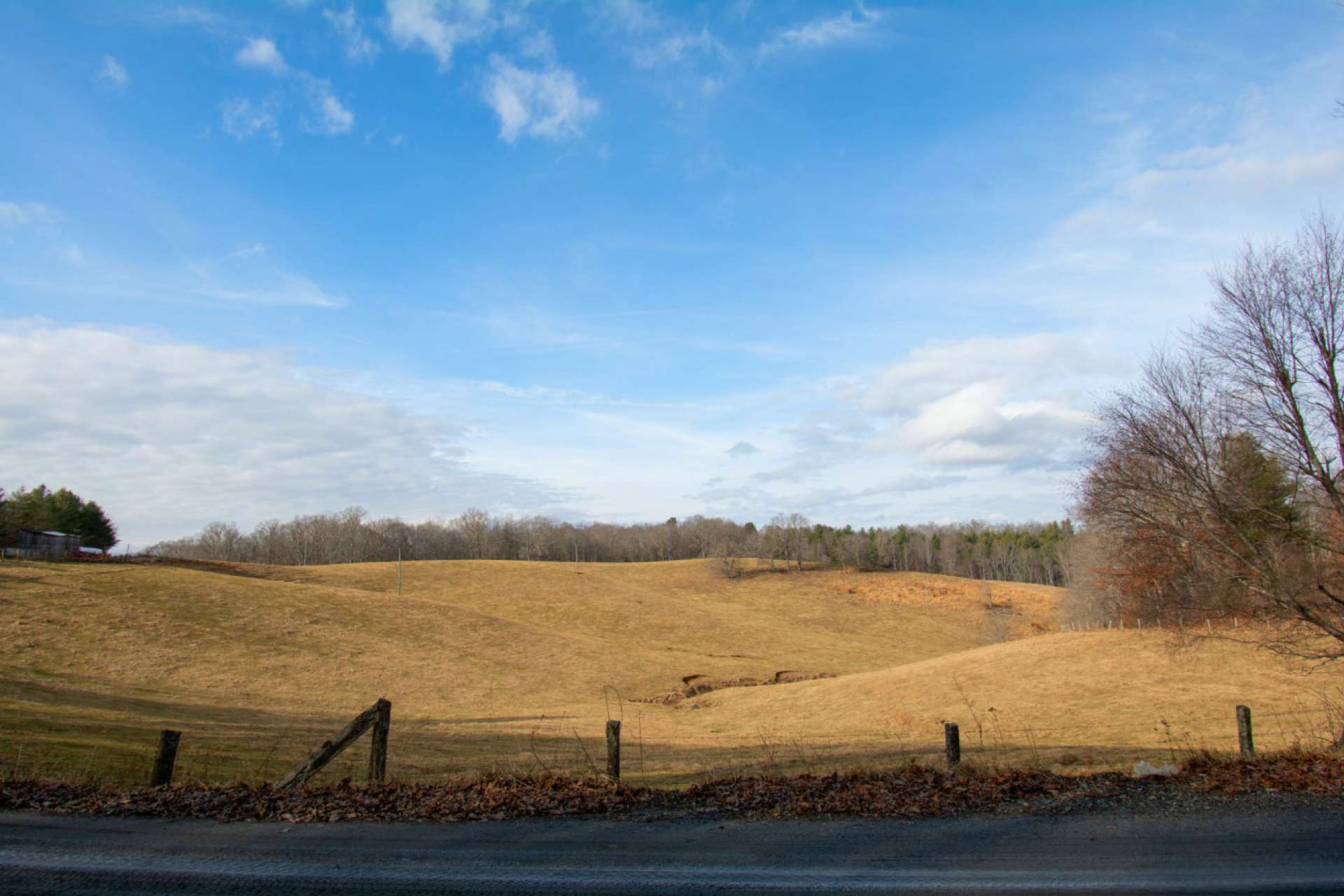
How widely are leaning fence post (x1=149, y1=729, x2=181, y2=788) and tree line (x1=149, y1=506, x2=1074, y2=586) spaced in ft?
331

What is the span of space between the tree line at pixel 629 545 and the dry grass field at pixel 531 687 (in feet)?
172

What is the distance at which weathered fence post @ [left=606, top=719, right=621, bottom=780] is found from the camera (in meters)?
10.2

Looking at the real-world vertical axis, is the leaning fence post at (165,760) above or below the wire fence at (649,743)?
above

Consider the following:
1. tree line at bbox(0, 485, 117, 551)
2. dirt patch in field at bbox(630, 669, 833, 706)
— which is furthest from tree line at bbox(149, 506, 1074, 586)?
dirt patch in field at bbox(630, 669, 833, 706)

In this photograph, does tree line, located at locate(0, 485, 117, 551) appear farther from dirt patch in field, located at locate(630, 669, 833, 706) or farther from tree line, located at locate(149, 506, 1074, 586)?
dirt patch in field, located at locate(630, 669, 833, 706)

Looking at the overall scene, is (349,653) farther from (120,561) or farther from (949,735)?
(949,735)

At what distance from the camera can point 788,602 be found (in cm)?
8931

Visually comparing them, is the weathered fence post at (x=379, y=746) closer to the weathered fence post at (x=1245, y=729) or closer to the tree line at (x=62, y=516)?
the weathered fence post at (x=1245, y=729)

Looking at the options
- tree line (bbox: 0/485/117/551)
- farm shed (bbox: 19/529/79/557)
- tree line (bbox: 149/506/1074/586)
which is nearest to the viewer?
Answer: farm shed (bbox: 19/529/79/557)

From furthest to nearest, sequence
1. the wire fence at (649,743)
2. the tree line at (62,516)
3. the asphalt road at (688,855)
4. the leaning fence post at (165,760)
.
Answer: the tree line at (62,516) < the wire fence at (649,743) < the leaning fence post at (165,760) < the asphalt road at (688,855)

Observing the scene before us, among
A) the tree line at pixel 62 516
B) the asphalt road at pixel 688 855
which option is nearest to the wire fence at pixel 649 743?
the asphalt road at pixel 688 855

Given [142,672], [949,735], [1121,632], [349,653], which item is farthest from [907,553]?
[949,735]

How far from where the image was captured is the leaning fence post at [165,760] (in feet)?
33.1

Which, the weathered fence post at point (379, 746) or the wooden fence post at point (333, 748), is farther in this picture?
the weathered fence post at point (379, 746)
